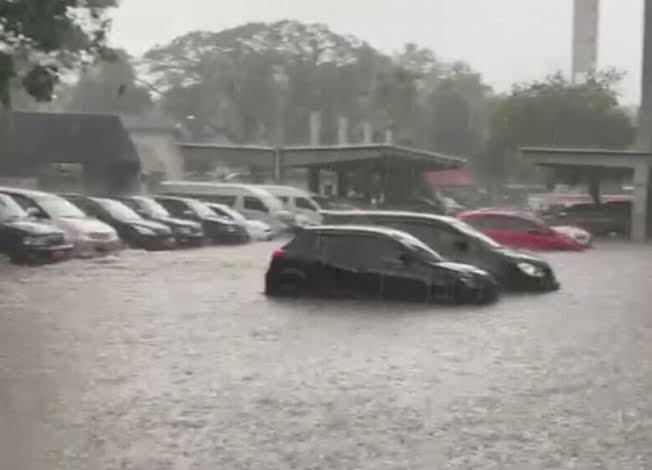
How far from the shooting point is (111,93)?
161ft

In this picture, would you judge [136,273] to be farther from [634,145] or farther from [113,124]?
[634,145]

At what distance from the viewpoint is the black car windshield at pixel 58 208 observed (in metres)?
25.1

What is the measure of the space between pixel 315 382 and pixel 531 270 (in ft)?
33.3

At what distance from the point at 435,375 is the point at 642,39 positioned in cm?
3544

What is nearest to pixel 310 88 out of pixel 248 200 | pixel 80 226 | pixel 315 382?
pixel 248 200

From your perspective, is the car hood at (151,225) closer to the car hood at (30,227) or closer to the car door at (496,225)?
the car hood at (30,227)

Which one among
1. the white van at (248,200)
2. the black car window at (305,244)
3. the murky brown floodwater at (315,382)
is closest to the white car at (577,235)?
the white van at (248,200)

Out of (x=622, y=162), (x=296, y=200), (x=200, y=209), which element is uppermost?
(x=622, y=162)

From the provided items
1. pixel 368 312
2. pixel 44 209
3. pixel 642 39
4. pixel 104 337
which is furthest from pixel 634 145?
pixel 104 337

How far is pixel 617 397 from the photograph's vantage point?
9.75 metres

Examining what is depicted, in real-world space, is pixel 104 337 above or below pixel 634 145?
below

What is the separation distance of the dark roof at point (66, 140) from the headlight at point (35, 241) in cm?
1327

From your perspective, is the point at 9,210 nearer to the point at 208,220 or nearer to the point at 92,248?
the point at 92,248

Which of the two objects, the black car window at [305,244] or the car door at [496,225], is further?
the car door at [496,225]
